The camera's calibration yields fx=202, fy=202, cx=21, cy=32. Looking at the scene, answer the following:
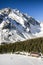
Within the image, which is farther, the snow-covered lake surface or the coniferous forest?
the coniferous forest

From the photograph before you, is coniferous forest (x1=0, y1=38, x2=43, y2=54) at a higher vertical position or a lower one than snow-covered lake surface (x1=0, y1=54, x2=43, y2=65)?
higher

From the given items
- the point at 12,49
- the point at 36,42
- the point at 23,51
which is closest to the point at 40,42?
the point at 36,42

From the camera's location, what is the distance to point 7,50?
196 meters

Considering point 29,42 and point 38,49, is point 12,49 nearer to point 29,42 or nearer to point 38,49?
point 29,42

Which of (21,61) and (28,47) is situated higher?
(28,47)

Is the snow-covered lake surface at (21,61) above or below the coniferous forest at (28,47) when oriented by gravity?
below

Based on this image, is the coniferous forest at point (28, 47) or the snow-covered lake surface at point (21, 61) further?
the coniferous forest at point (28, 47)

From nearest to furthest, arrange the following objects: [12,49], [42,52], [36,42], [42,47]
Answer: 1. [42,52]
2. [42,47]
3. [36,42]
4. [12,49]

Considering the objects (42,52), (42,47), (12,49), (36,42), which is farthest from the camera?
(12,49)

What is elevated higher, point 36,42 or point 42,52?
point 36,42

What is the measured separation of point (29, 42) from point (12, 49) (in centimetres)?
1838

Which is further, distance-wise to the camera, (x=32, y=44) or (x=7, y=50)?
(x=7, y=50)

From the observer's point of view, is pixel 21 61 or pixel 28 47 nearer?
pixel 21 61

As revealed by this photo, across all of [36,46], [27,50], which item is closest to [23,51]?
[27,50]
